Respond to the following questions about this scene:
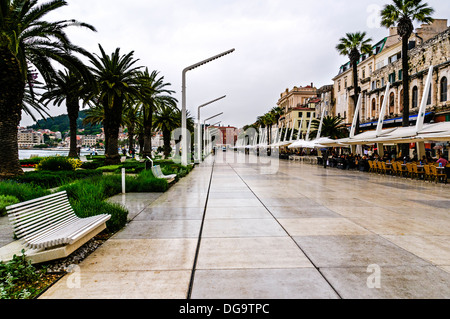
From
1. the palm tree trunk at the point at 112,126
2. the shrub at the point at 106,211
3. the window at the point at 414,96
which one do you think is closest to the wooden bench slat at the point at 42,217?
Result: the shrub at the point at 106,211

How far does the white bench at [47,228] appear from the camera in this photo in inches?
173

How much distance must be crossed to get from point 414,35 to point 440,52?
12089 mm

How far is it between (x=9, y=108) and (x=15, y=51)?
9.21 feet

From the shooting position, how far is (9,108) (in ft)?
44.0

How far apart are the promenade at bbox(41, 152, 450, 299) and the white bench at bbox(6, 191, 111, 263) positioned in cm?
41

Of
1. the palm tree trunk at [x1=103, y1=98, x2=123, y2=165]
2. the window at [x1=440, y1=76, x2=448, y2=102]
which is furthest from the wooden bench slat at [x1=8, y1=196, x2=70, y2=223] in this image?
the window at [x1=440, y1=76, x2=448, y2=102]

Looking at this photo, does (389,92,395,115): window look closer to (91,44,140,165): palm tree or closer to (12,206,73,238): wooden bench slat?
(91,44,140,165): palm tree

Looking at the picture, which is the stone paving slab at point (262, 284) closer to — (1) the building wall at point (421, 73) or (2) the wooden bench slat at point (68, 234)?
(2) the wooden bench slat at point (68, 234)

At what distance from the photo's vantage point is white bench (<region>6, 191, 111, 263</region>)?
173 inches

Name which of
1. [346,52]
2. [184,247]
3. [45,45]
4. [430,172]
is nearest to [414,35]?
[346,52]

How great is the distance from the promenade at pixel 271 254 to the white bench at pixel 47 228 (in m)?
0.41
